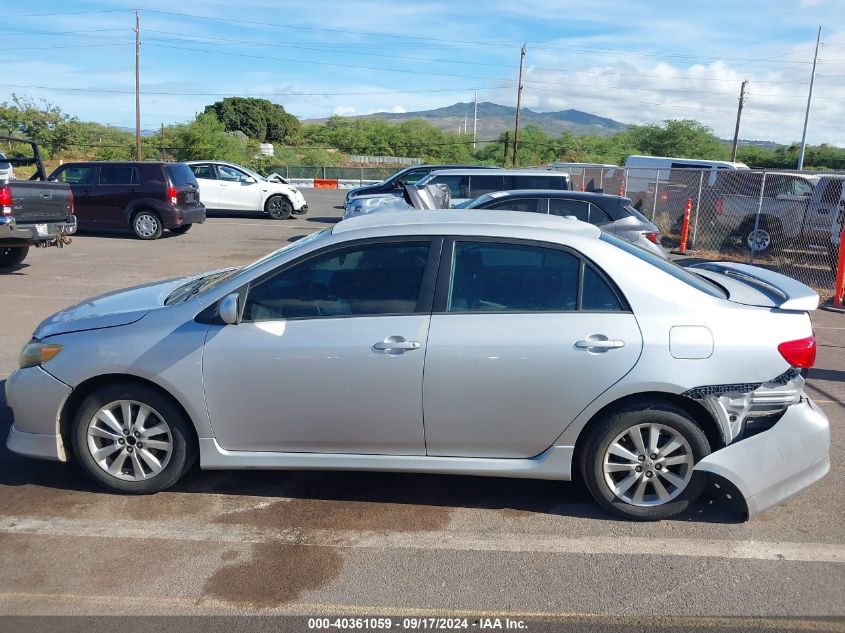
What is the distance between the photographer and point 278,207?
75.9 ft

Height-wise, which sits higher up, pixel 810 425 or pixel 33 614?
pixel 810 425

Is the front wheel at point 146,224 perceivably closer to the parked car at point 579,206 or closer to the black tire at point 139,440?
the parked car at point 579,206

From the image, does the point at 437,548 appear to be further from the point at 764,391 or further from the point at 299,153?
the point at 299,153

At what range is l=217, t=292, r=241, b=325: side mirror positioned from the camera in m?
4.34

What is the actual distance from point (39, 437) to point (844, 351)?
7.91 m

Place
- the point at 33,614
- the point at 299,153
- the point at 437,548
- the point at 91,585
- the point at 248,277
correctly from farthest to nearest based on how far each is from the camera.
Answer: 1. the point at 299,153
2. the point at 248,277
3. the point at 437,548
4. the point at 91,585
5. the point at 33,614

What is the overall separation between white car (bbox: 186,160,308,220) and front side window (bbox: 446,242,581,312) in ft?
63.1

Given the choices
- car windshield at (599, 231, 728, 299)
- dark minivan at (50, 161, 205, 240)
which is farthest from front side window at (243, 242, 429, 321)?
dark minivan at (50, 161, 205, 240)

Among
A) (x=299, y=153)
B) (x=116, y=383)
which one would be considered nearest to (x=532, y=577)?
(x=116, y=383)

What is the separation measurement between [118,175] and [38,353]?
14329 millimetres

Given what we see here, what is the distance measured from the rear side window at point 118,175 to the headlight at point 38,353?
14.0 metres

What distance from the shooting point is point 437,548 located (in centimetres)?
414

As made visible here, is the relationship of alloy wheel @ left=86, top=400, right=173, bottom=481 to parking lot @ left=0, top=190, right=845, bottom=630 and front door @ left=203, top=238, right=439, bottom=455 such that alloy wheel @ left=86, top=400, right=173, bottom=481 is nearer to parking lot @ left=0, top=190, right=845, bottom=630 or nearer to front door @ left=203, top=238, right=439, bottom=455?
parking lot @ left=0, top=190, right=845, bottom=630

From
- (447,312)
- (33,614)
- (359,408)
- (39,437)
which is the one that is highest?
(447,312)
